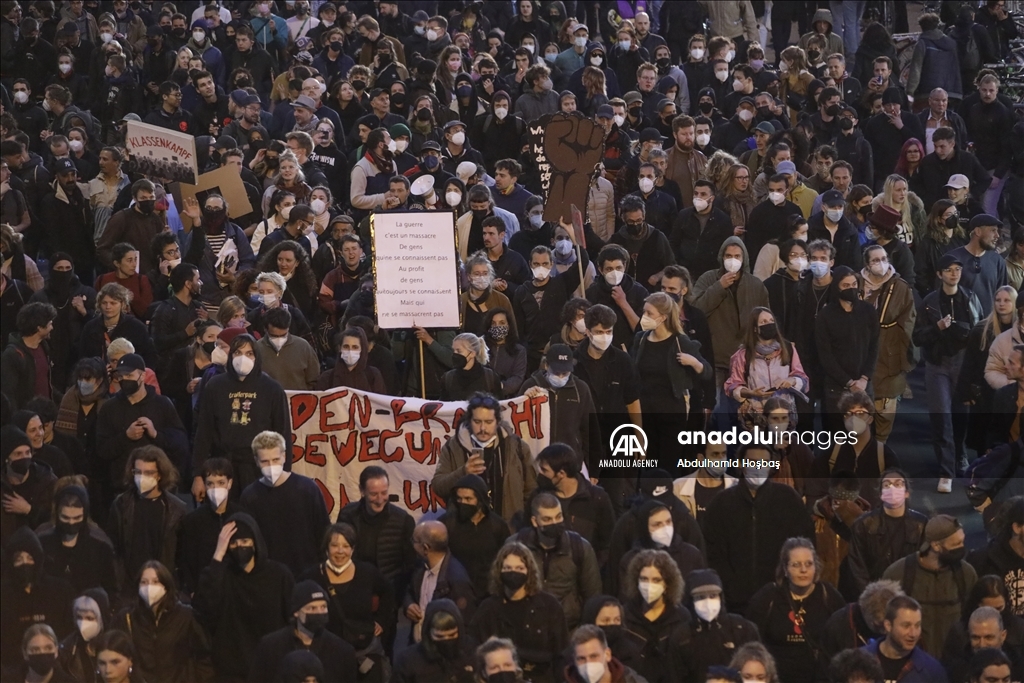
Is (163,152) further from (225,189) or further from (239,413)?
(239,413)

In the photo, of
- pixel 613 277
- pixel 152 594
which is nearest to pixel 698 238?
pixel 613 277

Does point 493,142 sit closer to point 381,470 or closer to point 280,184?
point 280,184

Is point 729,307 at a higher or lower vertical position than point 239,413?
higher

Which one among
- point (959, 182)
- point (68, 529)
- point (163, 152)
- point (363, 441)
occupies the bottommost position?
point (68, 529)

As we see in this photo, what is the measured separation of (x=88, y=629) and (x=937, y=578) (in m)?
Answer: 4.82

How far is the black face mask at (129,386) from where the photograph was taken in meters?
11.2

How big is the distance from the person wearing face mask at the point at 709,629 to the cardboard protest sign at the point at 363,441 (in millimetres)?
2471

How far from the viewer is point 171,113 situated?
701 inches

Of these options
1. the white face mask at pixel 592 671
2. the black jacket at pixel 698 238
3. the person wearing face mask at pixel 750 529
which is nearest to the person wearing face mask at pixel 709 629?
the white face mask at pixel 592 671

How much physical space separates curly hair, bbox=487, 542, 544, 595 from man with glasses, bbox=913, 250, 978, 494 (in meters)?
4.58

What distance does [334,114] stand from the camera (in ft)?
57.5

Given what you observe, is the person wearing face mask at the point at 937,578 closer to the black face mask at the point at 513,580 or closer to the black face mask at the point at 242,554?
the black face mask at the point at 513,580

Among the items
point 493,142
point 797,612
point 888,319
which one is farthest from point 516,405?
point 493,142

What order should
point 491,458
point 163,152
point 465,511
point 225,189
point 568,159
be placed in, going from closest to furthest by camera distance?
point 465,511
point 491,458
point 568,159
point 163,152
point 225,189
